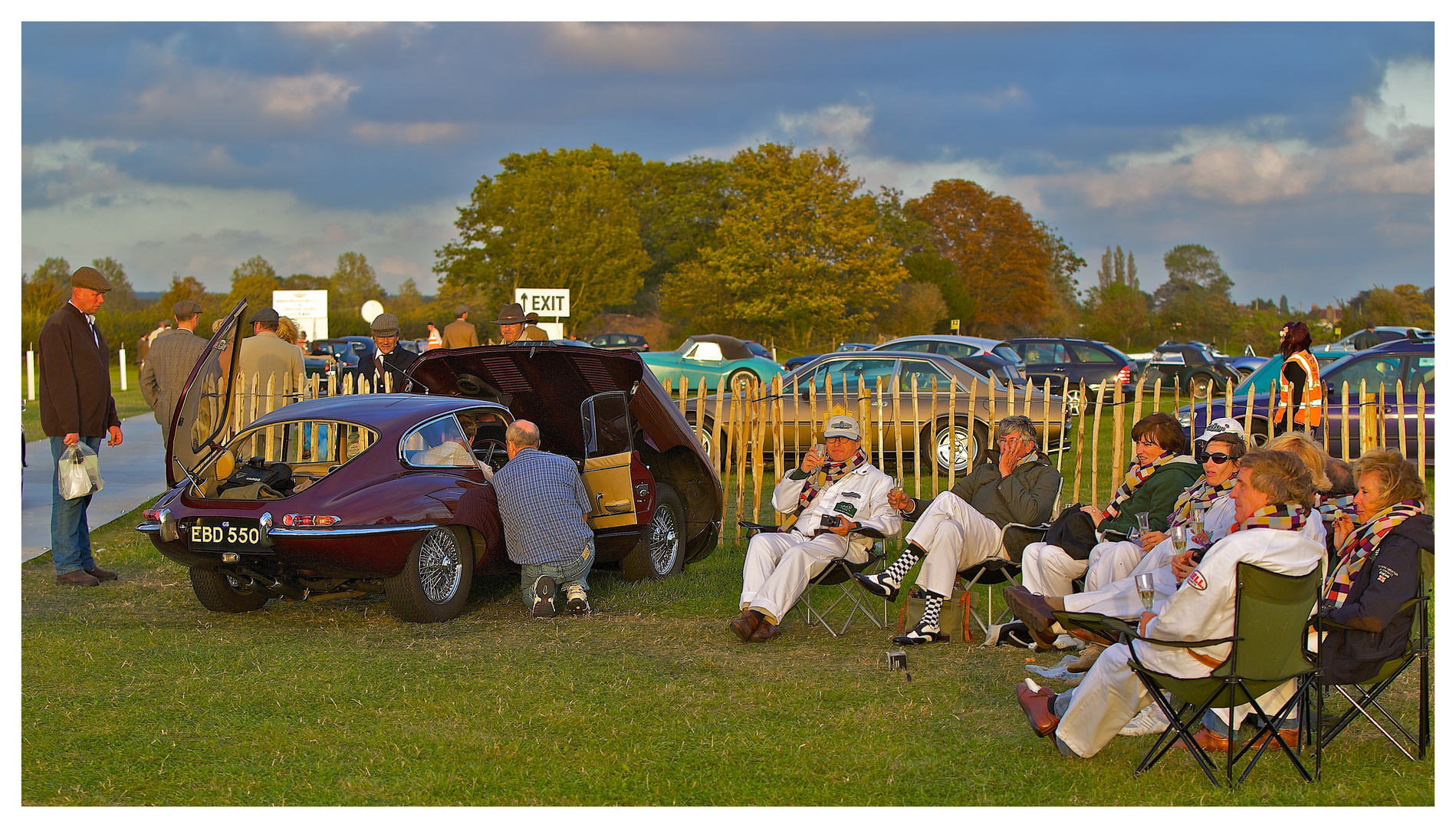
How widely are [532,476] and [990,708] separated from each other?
3.30 m

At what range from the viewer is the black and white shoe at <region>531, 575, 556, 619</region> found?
7535 mm

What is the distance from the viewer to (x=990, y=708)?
554 centimetres

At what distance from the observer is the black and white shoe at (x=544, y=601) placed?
24.7 feet

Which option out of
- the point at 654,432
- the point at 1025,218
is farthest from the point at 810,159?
the point at 654,432

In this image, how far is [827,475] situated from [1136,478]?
1.85 metres

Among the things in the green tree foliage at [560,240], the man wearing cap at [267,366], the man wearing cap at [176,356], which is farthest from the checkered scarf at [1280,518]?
the green tree foliage at [560,240]

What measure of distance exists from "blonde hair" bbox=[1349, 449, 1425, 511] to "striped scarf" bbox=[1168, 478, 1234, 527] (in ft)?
3.00

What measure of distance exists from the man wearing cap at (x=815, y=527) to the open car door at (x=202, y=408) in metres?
3.33

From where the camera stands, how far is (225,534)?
6.82 metres

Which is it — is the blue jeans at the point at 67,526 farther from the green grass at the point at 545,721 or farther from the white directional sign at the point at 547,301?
the white directional sign at the point at 547,301

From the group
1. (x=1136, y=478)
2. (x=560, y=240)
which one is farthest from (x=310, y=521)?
(x=560, y=240)

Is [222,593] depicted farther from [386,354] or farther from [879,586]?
[386,354]

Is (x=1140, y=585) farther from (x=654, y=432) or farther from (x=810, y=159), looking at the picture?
(x=810, y=159)

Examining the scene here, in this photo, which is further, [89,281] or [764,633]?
[89,281]
